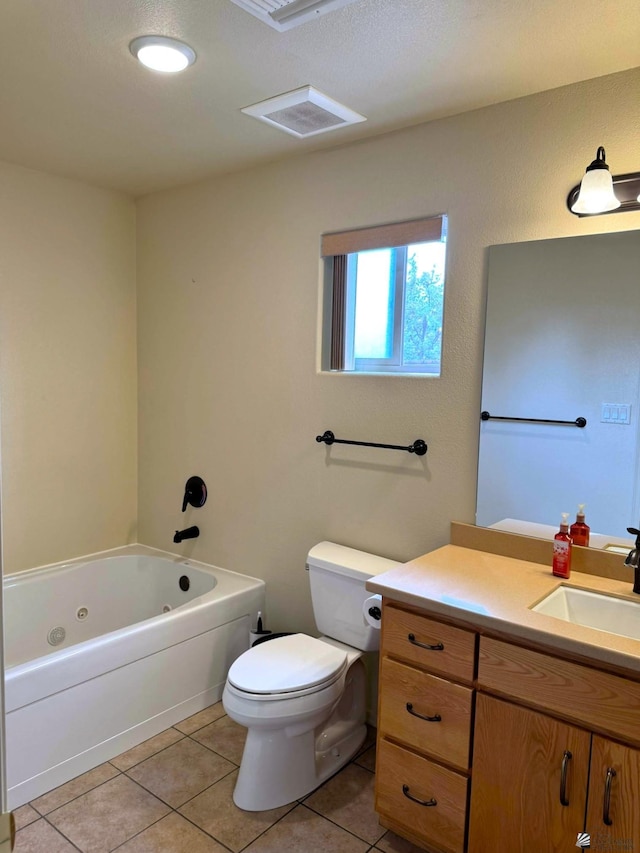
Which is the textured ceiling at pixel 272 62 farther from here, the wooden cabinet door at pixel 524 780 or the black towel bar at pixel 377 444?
the wooden cabinet door at pixel 524 780

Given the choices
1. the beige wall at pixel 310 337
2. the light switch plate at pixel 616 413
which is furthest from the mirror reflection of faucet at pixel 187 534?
the light switch plate at pixel 616 413

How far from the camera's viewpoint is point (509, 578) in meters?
1.90

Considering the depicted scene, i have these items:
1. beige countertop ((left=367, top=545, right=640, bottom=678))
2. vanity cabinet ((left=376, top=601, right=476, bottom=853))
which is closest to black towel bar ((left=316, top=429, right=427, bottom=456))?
beige countertop ((left=367, top=545, right=640, bottom=678))

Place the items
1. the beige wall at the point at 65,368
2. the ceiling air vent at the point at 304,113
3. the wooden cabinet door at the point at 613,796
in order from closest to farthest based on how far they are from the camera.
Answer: the wooden cabinet door at the point at 613,796 → the ceiling air vent at the point at 304,113 → the beige wall at the point at 65,368

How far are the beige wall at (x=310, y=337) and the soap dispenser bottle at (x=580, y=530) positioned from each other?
37cm

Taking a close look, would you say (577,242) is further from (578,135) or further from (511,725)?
(511,725)

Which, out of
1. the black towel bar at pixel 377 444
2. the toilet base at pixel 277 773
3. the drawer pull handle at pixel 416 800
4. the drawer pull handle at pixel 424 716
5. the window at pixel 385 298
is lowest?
the toilet base at pixel 277 773

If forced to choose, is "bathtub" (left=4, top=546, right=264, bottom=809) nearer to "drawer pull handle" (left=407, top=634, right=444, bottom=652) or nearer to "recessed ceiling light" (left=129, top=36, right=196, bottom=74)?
"drawer pull handle" (left=407, top=634, right=444, bottom=652)

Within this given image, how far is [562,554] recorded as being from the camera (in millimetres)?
1889

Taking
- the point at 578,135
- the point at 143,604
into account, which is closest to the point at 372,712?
the point at 143,604

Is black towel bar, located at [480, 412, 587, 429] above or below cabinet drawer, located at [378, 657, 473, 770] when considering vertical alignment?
above

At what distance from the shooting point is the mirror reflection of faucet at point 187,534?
10.3ft

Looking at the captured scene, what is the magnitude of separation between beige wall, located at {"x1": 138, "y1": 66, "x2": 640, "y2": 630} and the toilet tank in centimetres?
13

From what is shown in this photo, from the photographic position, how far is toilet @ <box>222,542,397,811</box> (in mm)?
2039
